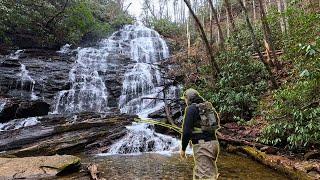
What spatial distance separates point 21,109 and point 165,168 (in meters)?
8.90

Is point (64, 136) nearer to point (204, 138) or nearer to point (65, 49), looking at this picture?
point (204, 138)

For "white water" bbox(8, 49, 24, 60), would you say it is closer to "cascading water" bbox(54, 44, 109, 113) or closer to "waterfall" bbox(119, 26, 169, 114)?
"cascading water" bbox(54, 44, 109, 113)

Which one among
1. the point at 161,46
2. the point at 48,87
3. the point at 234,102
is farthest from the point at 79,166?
the point at 161,46

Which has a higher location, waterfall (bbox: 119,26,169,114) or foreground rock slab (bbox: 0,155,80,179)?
waterfall (bbox: 119,26,169,114)

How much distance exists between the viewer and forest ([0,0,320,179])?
8.48m

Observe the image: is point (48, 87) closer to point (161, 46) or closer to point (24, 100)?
point (24, 100)

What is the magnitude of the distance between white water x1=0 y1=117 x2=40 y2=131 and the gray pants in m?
10.2

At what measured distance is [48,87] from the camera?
16828mm

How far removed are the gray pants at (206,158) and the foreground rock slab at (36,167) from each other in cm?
371

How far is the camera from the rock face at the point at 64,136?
10.2 m

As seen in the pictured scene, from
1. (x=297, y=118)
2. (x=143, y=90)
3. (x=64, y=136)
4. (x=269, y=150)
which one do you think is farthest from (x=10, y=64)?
(x=297, y=118)

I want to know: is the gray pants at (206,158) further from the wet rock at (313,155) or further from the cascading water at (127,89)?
the cascading water at (127,89)

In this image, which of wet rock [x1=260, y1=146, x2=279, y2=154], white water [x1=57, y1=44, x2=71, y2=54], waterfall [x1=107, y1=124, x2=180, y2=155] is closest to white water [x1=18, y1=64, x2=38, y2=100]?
white water [x1=57, y1=44, x2=71, y2=54]

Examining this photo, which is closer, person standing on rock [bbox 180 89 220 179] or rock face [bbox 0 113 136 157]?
person standing on rock [bbox 180 89 220 179]
